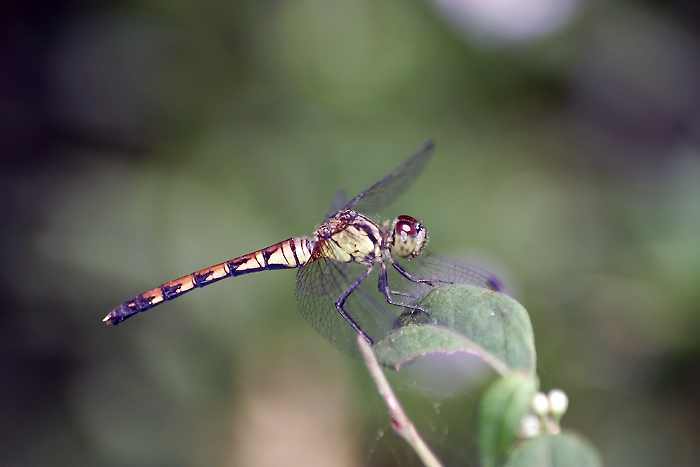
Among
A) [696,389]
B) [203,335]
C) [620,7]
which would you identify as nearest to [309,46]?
[203,335]

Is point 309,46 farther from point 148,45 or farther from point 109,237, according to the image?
point 109,237

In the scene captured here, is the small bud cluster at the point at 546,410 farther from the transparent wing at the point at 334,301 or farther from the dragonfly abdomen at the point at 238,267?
the dragonfly abdomen at the point at 238,267

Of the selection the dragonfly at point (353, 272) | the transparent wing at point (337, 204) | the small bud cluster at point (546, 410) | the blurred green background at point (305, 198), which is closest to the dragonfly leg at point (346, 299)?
the dragonfly at point (353, 272)

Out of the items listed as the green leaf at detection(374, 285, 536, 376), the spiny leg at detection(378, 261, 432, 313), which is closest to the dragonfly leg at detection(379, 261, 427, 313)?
the spiny leg at detection(378, 261, 432, 313)

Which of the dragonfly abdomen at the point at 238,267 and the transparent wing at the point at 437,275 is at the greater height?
the dragonfly abdomen at the point at 238,267

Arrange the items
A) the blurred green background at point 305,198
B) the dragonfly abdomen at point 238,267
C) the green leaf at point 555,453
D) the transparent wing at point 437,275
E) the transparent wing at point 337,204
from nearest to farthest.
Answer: the green leaf at point 555,453 < the transparent wing at point 437,275 < the dragonfly abdomen at point 238,267 < the transparent wing at point 337,204 < the blurred green background at point 305,198

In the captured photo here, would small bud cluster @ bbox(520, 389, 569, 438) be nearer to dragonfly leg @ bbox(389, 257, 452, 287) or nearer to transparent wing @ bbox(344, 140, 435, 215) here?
dragonfly leg @ bbox(389, 257, 452, 287)
